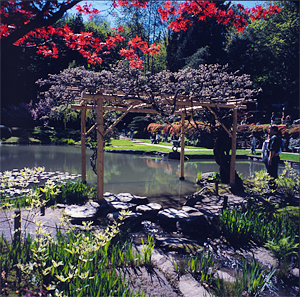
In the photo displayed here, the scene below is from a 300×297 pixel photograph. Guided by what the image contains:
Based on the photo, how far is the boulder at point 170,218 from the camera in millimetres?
5516

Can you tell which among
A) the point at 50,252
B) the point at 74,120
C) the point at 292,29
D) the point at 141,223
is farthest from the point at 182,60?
the point at 50,252

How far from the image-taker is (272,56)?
32781 mm

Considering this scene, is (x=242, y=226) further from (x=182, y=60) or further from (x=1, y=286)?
(x=182, y=60)

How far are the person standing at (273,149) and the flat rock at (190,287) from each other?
4723 millimetres

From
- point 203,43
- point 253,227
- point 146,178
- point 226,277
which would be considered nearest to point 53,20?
point 226,277

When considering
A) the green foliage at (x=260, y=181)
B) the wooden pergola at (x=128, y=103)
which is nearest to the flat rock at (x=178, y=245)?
the green foliage at (x=260, y=181)

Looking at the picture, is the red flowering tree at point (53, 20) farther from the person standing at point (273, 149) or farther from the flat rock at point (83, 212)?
the flat rock at point (83, 212)

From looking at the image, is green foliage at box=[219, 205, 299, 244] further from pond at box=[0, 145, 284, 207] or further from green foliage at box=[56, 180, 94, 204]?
green foliage at box=[56, 180, 94, 204]

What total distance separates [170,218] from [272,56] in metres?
33.4

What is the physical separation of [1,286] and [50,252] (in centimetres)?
60

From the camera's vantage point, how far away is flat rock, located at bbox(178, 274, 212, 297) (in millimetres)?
3217

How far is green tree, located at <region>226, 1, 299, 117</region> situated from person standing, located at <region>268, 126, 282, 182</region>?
27.0m

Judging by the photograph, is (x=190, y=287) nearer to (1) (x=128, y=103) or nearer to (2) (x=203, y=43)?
(1) (x=128, y=103)

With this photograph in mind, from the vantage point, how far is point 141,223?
221 inches
